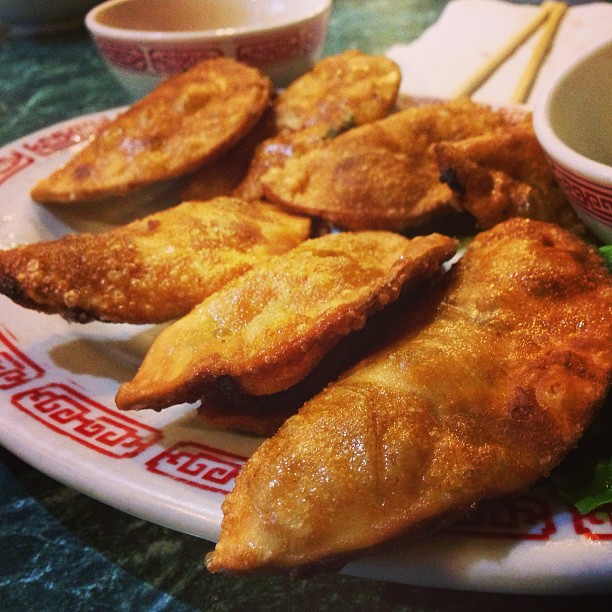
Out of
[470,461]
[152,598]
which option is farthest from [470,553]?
[152,598]

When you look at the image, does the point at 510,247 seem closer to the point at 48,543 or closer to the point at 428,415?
the point at 428,415

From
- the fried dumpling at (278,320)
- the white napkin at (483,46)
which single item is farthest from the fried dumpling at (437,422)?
the white napkin at (483,46)

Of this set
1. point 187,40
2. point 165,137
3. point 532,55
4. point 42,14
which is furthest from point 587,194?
point 42,14

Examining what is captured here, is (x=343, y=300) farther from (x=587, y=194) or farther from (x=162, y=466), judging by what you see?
(x=587, y=194)

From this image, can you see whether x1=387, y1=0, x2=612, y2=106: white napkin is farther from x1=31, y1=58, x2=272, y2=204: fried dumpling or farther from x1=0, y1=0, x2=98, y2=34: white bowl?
x1=0, y1=0, x2=98, y2=34: white bowl

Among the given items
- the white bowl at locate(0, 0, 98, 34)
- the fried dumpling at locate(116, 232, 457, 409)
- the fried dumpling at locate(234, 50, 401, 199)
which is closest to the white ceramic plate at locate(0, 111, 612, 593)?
the fried dumpling at locate(116, 232, 457, 409)
